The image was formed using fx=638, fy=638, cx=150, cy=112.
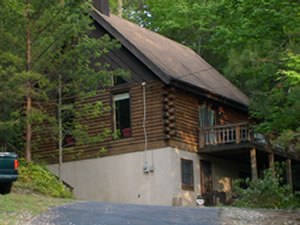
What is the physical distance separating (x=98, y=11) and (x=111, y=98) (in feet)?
16.6

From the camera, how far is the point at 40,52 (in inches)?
1041

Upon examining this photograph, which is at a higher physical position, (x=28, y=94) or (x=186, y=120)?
(x=28, y=94)

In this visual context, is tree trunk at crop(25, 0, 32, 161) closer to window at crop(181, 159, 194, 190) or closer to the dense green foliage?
window at crop(181, 159, 194, 190)

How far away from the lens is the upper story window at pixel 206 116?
3070cm

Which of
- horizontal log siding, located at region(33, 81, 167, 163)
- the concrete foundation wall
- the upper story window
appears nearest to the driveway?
the concrete foundation wall

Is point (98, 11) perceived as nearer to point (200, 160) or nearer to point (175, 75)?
point (175, 75)

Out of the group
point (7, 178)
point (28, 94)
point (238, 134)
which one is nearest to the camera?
point (7, 178)

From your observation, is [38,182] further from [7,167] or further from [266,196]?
[266,196]


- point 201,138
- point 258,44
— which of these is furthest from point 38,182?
point 258,44

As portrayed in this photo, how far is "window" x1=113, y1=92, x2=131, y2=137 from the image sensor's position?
2905 centimetres

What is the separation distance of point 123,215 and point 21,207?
2.91 metres

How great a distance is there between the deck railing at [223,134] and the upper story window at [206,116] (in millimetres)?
965

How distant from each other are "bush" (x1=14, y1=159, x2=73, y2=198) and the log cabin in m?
3.00

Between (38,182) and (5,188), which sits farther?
(38,182)
